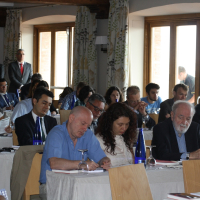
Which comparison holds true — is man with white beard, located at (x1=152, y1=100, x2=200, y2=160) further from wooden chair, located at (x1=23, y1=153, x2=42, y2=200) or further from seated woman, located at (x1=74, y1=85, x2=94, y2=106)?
seated woman, located at (x1=74, y1=85, x2=94, y2=106)

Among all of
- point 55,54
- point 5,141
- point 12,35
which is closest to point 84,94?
point 5,141

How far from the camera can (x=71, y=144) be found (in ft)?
10.6

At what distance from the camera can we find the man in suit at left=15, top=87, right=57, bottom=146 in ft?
13.5

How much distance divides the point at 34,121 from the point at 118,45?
15.1 ft

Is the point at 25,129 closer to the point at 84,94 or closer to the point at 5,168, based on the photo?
the point at 5,168

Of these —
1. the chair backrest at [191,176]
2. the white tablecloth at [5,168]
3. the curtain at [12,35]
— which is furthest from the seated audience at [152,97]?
the curtain at [12,35]

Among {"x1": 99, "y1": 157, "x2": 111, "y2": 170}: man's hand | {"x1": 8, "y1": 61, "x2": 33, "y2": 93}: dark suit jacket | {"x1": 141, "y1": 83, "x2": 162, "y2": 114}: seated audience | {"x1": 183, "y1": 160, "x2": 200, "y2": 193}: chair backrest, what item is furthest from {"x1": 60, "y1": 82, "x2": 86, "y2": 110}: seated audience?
{"x1": 183, "y1": 160, "x2": 200, "y2": 193}: chair backrest

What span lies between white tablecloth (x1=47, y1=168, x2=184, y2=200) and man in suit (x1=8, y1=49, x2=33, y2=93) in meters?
7.69

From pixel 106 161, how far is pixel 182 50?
5.72 metres

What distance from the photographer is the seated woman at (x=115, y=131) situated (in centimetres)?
352

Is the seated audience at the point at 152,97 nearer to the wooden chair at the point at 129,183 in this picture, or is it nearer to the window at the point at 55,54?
the window at the point at 55,54

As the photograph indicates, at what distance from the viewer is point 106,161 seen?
3.18m

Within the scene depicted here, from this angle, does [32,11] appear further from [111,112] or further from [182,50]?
[111,112]

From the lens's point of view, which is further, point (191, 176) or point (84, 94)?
point (84, 94)
